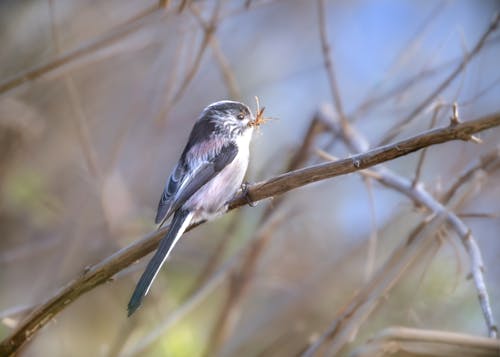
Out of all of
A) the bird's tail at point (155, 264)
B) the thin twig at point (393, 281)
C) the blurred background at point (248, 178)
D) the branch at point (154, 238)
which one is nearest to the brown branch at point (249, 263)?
the blurred background at point (248, 178)

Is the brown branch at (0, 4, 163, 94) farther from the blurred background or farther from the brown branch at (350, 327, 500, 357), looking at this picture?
the brown branch at (350, 327, 500, 357)

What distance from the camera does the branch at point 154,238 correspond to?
7.32ft

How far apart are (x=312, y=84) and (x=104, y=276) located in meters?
4.39

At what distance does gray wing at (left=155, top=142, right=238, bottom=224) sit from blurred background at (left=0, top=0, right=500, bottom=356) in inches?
18.4

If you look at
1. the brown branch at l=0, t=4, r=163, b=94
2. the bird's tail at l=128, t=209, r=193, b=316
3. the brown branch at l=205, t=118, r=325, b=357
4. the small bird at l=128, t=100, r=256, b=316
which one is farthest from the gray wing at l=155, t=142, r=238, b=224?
the brown branch at l=0, t=4, r=163, b=94

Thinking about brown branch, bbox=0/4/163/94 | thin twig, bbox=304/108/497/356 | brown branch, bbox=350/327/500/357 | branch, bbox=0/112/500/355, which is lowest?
thin twig, bbox=304/108/497/356

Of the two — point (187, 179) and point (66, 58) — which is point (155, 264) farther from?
point (66, 58)

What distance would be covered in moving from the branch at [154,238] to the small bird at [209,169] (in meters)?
0.33

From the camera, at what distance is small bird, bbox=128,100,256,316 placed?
10.7 feet

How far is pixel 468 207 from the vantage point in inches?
200

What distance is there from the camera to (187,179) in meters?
3.44

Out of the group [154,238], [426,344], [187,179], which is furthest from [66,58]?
[426,344]

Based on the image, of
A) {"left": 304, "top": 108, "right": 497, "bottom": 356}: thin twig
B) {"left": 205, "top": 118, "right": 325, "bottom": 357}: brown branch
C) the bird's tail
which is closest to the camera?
{"left": 304, "top": 108, "right": 497, "bottom": 356}: thin twig

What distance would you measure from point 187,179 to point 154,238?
28.0 inches
